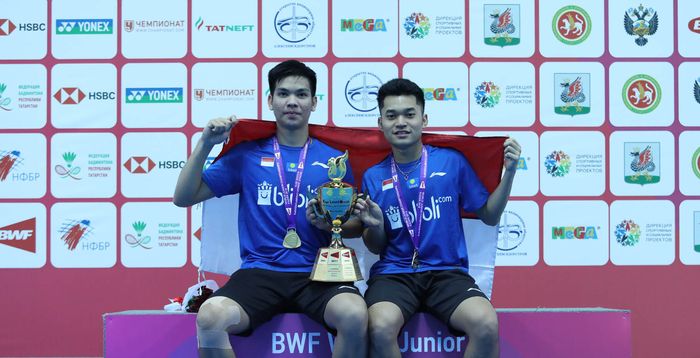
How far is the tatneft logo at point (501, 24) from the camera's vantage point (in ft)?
14.5

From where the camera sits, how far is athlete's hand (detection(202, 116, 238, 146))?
2.94 m

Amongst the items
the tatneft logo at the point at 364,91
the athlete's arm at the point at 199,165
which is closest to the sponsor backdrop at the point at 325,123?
the tatneft logo at the point at 364,91

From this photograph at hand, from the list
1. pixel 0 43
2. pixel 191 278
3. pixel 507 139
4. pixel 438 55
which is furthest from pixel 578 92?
pixel 0 43

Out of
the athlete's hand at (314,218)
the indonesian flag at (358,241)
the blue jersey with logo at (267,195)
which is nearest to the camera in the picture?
the athlete's hand at (314,218)

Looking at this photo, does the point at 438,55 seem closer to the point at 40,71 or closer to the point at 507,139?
the point at 507,139

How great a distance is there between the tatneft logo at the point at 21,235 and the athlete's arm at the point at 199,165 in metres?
1.80

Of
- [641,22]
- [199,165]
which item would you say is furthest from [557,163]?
[199,165]

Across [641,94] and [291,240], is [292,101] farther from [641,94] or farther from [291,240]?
[641,94]

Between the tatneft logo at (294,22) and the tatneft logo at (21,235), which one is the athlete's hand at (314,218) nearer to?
the tatneft logo at (294,22)

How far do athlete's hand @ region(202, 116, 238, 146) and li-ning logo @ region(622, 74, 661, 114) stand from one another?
2.66 m

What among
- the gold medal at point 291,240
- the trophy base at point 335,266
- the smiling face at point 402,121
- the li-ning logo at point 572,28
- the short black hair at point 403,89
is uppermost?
the li-ning logo at point 572,28

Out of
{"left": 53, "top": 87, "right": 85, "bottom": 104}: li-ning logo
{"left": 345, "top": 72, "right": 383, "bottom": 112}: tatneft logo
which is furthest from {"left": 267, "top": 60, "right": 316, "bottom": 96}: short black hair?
{"left": 53, "top": 87, "right": 85, "bottom": 104}: li-ning logo

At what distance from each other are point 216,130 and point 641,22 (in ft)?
9.55

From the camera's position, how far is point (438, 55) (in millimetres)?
4406
